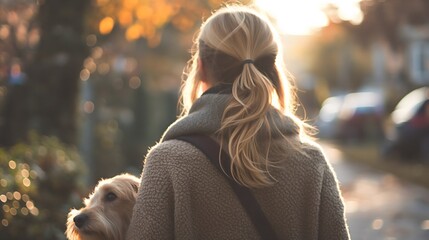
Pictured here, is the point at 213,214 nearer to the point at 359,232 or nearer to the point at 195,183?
the point at 195,183

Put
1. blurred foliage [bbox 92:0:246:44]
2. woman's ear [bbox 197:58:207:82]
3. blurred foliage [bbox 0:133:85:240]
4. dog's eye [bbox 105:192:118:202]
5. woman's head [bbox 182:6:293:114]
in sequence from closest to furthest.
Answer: woman's head [bbox 182:6:293:114] → woman's ear [bbox 197:58:207:82] → dog's eye [bbox 105:192:118:202] → blurred foliage [bbox 0:133:85:240] → blurred foliage [bbox 92:0:246:44]

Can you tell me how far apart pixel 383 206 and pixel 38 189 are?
7.20m

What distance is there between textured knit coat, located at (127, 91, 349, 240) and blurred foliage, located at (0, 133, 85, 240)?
127 inches

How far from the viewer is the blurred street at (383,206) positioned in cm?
1030

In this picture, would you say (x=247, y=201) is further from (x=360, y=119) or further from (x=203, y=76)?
(x=360, y=119)

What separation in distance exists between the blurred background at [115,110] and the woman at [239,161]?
0.94 m

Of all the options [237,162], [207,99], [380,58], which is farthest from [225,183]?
[380,58]

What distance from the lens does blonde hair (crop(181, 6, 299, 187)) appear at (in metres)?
3.17

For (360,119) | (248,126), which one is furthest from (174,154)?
(360,119)

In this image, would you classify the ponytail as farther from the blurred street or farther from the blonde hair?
the blurred street

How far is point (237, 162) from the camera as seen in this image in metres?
3.12

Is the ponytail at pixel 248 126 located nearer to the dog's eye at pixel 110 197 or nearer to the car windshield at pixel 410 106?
the dog's eye at pixel 110 197

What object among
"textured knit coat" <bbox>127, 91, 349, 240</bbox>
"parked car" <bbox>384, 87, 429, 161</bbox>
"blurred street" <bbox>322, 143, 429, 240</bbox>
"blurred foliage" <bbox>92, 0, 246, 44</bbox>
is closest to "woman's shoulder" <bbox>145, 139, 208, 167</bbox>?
"textured knit coat" <bbox>127, 91, 349, 240</bbox>

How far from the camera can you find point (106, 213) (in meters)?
3.68
